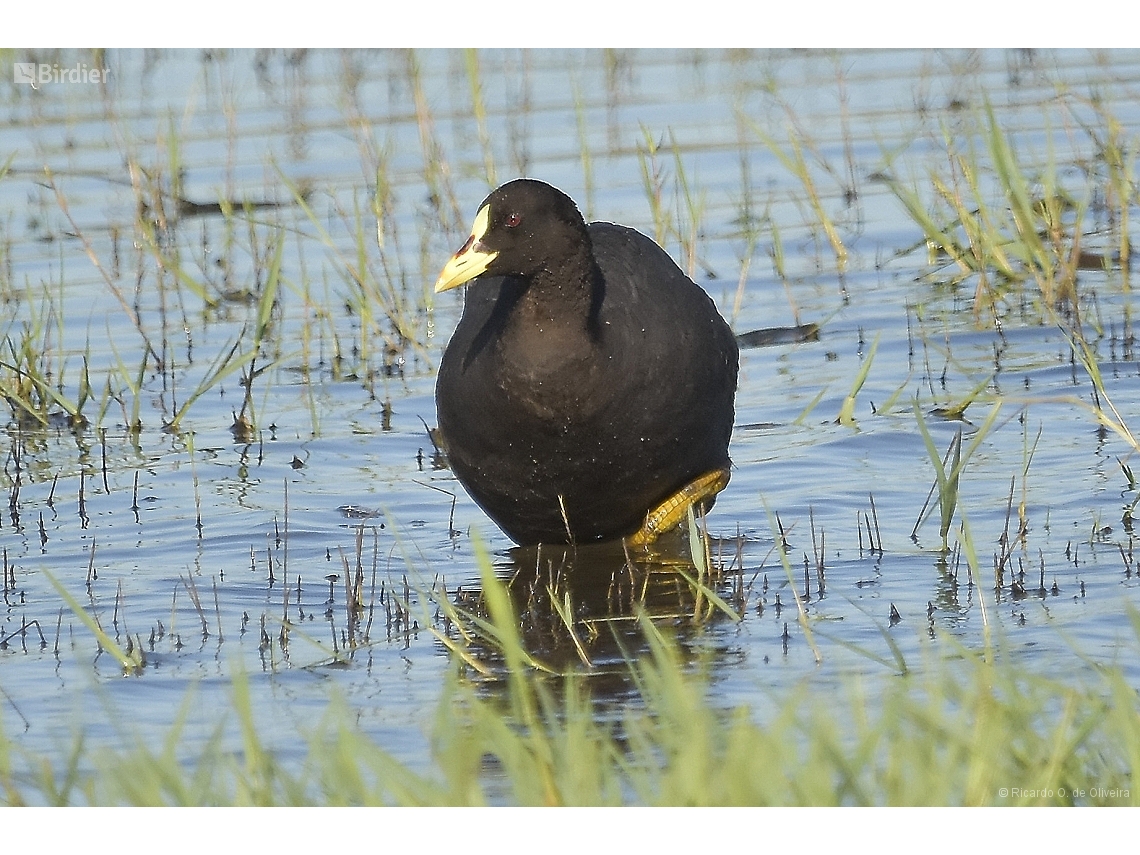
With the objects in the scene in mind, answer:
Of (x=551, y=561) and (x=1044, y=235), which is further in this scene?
(x=1044, y=235)

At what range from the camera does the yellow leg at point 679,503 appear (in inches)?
212

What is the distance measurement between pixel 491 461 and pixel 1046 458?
1843mm

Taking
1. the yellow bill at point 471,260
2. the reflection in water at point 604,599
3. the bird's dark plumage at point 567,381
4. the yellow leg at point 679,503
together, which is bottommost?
the reflection in water at point 604,599

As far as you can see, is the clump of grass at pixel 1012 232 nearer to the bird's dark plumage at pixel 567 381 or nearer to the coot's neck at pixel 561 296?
the bird's dark plumage at pixel 567 381

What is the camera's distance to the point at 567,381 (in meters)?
4.98

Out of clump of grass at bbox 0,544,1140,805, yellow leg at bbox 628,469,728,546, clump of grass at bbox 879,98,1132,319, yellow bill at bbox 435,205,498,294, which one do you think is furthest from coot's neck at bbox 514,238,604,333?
clump of grass at bbox 879,98,1132,319

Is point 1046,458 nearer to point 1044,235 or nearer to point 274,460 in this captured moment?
point 1044,235

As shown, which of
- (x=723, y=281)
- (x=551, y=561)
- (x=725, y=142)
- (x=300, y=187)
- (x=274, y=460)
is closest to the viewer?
(x=551, y=561)

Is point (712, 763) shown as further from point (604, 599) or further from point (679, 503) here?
point (679, 503)

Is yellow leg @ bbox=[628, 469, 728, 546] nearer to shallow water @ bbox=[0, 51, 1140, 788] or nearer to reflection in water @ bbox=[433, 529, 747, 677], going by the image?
reflection in water @ bbox=[433, 529, 747, 677]

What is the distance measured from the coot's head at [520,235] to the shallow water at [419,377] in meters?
0.74

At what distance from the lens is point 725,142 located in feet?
33.0

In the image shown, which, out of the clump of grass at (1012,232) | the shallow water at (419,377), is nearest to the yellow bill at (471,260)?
the shallow water at (419,377)

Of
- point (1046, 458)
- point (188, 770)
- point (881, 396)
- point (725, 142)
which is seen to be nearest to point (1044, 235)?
point (881, 396)
